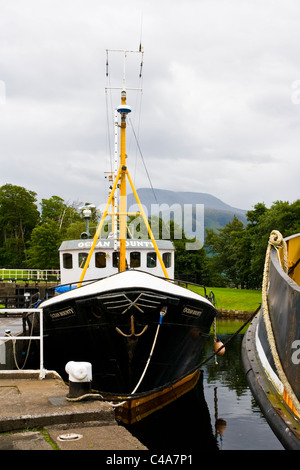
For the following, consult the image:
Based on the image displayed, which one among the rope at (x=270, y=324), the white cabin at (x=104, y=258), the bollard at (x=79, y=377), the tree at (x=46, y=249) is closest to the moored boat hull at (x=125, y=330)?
the bollard at (x=79, y=377)

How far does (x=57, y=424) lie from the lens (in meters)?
5.75

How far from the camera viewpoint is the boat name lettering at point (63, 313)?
10.0 m

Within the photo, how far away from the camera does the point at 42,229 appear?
175 feet

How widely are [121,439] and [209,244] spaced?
76682 millimetres

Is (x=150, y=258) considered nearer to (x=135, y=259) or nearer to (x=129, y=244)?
(x=135, y=259)

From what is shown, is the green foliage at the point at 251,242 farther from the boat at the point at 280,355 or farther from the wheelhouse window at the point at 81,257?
the boat at the point at 280,355

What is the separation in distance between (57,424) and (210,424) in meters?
6.43

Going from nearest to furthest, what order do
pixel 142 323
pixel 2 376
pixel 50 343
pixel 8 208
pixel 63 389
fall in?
pixel 63 389 → pixel 2 376 → pixel 142 323 → pixel 50 343 → pixel 8 208

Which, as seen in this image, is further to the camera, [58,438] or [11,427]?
[11,427]

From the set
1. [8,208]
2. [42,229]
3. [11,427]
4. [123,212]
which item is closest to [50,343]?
[123,212]

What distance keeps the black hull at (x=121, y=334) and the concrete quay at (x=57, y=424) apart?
2684 millimetres

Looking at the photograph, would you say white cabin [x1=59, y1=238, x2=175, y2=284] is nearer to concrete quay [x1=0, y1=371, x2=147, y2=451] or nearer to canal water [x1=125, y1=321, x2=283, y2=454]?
canal water [x1=125, y1=321, x2=283, y2=454]

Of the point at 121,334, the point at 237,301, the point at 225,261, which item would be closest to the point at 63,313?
the point at 121,334
